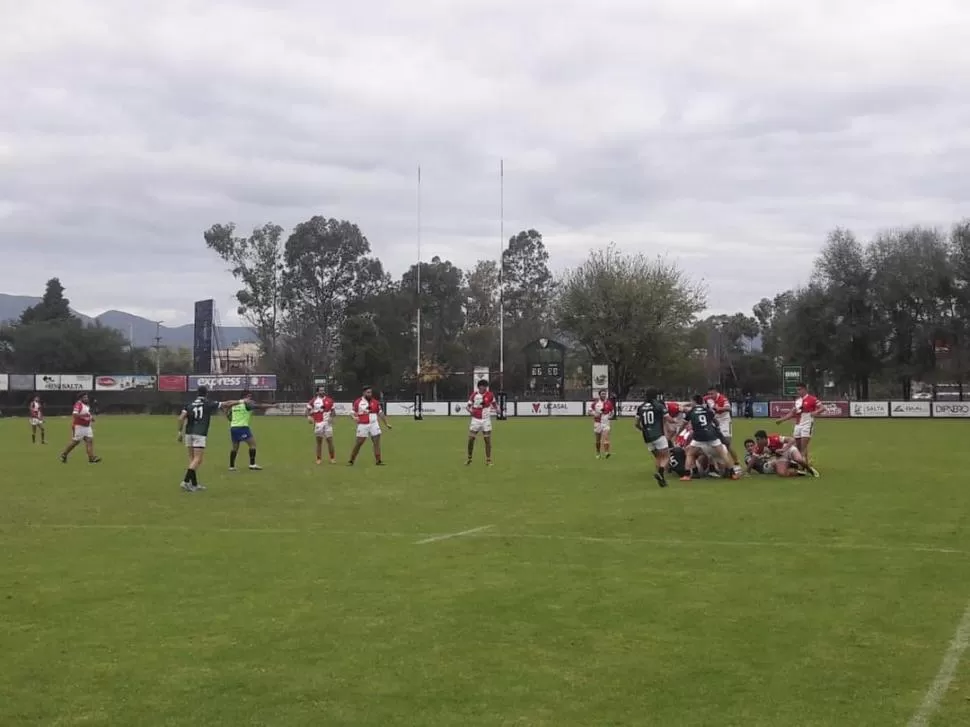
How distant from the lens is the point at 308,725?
5.61 metres

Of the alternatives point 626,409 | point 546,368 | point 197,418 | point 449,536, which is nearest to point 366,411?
point 197,418

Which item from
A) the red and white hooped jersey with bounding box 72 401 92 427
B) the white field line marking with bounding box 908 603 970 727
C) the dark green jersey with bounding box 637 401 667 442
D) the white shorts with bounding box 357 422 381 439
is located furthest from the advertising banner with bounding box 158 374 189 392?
the white field line marking with bounding box 908 603 970 727

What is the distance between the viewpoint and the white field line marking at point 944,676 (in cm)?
563

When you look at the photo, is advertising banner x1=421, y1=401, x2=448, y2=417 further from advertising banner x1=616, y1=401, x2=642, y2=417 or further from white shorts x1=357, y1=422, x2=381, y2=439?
white shorts x1=357, y1=422, x2=381, y2=439

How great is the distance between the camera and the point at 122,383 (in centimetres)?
7931

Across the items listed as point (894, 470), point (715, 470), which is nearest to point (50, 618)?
point (715, 470)

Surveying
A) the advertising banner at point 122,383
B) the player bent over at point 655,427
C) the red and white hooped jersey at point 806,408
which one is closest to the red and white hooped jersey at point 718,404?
the red and white hooped jersey at point 806,408

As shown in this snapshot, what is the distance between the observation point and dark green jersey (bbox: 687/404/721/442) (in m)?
19.4

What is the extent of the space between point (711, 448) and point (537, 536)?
818 cm

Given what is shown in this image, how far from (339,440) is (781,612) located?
28.7m

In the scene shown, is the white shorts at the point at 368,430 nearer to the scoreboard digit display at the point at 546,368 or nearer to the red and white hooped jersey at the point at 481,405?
the red and white hooped jersey at the point at 481,405

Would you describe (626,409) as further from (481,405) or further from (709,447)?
(709,447)

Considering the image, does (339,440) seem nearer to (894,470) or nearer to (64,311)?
(894,470)

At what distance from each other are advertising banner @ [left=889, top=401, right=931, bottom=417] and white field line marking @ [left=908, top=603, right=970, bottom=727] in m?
56.2
